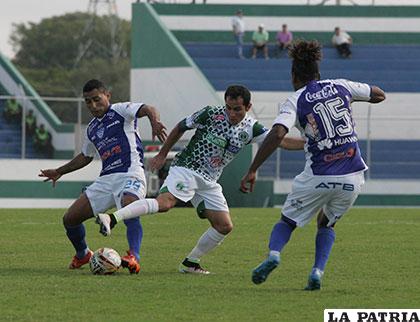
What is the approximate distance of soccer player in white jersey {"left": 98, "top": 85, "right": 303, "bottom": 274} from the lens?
13.1 metres

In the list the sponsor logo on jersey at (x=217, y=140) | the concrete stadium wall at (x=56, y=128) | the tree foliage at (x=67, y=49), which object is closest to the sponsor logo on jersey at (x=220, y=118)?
the sponsor logo on jersey at (x=217, y=140)

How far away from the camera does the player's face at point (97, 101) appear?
543 inches

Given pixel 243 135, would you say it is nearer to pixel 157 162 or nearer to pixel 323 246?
pixel 157 162

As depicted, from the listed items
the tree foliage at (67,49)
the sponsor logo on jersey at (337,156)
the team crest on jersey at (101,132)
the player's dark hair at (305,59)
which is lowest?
the tree foliage at (67,49)

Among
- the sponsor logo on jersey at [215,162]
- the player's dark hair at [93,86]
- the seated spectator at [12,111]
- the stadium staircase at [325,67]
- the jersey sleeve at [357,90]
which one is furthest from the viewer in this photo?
the stadium staircase at [325,67]

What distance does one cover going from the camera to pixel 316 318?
9945 mm

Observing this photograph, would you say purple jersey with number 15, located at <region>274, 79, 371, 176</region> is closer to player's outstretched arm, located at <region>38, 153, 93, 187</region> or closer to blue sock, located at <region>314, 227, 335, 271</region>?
blue sock, located at <region>314, 227, 335, 271</region>

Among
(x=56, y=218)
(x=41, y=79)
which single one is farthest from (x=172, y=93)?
(x=41, y=79)

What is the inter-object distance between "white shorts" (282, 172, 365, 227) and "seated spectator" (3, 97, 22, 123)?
24.2 meters

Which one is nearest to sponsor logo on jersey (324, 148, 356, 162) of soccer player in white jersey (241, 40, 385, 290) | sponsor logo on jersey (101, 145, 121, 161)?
soccer player in white jersey (241, 40, 385, 290)

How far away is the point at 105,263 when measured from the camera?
1305 cm

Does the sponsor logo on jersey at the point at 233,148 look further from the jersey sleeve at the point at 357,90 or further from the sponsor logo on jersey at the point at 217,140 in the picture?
the jersey sleeve at the point at 357,90

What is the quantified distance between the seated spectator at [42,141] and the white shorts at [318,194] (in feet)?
83.6

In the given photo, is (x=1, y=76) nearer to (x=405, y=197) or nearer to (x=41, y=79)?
(x=405, y=197)
